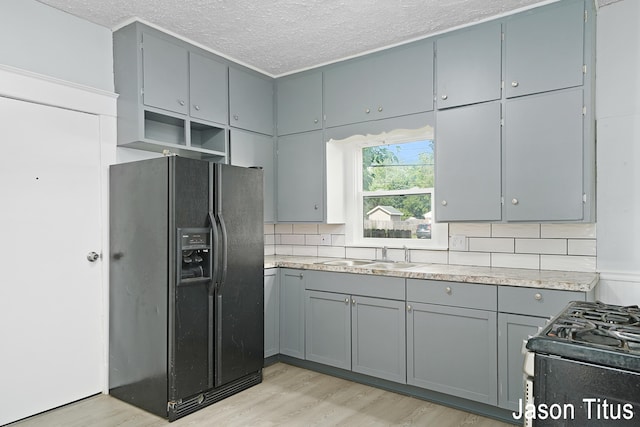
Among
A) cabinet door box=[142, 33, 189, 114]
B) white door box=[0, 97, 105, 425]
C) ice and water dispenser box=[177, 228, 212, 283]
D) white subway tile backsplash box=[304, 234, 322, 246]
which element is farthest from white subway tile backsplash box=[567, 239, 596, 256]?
white door box=[0, 97, 105, 425]

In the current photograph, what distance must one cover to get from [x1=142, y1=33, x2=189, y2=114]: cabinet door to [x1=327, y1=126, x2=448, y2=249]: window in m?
1.32

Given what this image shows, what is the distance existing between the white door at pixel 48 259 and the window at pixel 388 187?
197cm

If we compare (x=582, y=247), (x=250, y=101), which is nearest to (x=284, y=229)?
(x=250, y=101)

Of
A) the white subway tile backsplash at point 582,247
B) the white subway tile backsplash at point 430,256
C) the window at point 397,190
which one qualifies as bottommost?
the white subway tile backsplash at point 430,256

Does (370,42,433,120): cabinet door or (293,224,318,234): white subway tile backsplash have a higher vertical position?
(370,42,433,120): cabinet door

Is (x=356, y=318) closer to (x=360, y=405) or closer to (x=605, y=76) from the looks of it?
(x=360, y=405)

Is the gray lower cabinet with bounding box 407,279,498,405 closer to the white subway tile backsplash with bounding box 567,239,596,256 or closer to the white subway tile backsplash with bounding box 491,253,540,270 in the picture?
the white subway tile backsplash with bounding box 491,253,540,270

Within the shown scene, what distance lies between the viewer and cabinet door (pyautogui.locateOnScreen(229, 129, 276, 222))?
12.4ft

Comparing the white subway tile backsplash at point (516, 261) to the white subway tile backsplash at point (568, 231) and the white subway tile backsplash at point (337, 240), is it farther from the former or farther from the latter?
the white subway tile backsplash at point (337, 240)

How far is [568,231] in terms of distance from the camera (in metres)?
2.92

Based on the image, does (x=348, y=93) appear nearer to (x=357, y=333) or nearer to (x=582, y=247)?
(x=357, y=333)

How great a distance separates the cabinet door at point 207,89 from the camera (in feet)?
11.1

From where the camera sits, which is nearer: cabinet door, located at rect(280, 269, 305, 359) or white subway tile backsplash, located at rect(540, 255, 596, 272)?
white subway tile backsplash, located at rect(540, 255, 596, 272)

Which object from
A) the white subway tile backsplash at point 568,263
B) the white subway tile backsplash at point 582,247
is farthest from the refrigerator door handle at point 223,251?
the white subway tile backsplash at point 582,247
